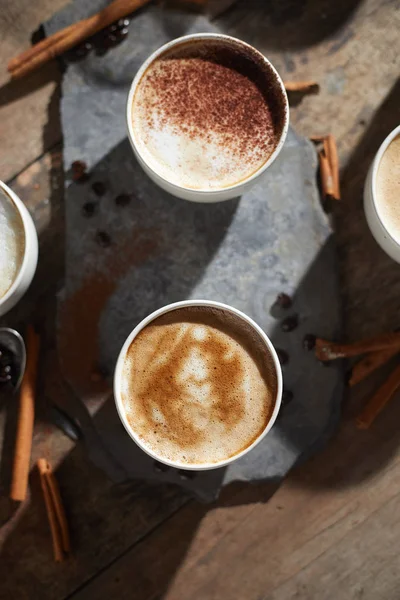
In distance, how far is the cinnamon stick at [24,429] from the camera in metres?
1.35

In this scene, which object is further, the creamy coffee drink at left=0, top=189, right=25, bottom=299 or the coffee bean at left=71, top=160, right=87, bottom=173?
the coffee bean at left=71, top=160, right=87, bottom=173

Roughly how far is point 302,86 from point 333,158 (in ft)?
0.57

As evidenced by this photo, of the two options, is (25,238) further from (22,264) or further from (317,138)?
(317,138)

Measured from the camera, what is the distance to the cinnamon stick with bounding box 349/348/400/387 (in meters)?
1.36

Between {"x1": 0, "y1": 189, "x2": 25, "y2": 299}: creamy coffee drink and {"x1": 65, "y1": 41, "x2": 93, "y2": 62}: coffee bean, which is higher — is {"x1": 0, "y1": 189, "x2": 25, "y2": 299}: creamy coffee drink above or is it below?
below

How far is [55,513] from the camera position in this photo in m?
1.38

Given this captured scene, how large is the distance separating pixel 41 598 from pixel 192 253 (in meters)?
0.84

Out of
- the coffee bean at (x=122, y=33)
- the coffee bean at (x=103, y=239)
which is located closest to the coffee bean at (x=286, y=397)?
the coffee bean at (x=103, y=239)

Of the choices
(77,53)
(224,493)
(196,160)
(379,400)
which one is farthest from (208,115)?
(224,493)

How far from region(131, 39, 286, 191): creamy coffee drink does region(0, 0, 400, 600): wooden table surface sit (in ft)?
0.71

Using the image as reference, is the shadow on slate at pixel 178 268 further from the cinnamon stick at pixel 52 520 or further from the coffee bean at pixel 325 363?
the cinnamon stick at pixel 52 520

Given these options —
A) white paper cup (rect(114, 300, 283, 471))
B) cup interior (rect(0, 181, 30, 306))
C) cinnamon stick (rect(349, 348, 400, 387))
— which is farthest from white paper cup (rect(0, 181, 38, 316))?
cinnamon stick (rect(349, 348, 400, 387))

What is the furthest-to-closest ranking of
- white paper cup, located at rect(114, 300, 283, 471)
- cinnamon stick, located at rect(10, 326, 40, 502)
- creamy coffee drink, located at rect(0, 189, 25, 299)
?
cinnamon stick, located at rect(10, 326, 40, 502), creamy coffee drink, located at rect(0, 189, 25, 299), white paper cup, located at rect(114, 300, 283, 471)

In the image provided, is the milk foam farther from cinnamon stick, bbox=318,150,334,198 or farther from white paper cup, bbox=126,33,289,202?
cinnamon stick, bbox=318,150,334,198
